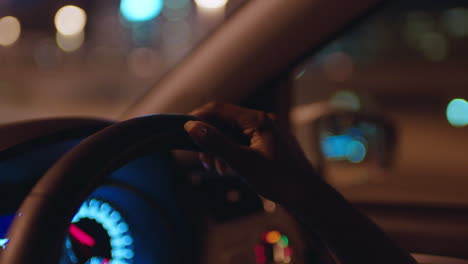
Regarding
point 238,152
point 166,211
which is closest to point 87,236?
point 166,211

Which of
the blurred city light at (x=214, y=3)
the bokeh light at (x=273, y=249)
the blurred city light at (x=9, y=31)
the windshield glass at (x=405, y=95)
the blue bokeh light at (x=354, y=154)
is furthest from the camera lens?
the blurred city light at (x=9, y=31)

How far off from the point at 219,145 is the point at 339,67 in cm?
2646

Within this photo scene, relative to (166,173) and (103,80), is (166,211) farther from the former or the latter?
(103,80)

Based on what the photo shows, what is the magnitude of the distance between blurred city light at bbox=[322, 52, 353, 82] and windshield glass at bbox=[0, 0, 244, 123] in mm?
5906

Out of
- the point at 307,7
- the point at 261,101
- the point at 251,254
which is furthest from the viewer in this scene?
the point at 261,101

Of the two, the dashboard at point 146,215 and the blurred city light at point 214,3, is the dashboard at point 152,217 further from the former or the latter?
the blurred city light at point 214,3

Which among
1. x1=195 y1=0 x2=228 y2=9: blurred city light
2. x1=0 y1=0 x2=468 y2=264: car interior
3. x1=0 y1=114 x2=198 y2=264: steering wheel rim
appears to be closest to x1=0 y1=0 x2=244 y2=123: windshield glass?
x1=195 y1=0 x2=228 y2=9: blurred city light

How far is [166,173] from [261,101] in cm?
69

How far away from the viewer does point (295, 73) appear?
2211mm

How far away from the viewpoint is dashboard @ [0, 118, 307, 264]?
1.42 m

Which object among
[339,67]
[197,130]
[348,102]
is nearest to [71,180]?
[197,130]

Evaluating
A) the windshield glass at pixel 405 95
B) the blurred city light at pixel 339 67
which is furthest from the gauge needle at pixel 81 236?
the blurred city light at pixel 339 67

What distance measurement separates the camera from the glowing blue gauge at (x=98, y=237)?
1400 millimetres

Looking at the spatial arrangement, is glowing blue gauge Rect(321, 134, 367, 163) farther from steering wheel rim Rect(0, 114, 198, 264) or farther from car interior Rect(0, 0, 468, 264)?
steering wheel rim Rect(0, 114, 198, 264)
